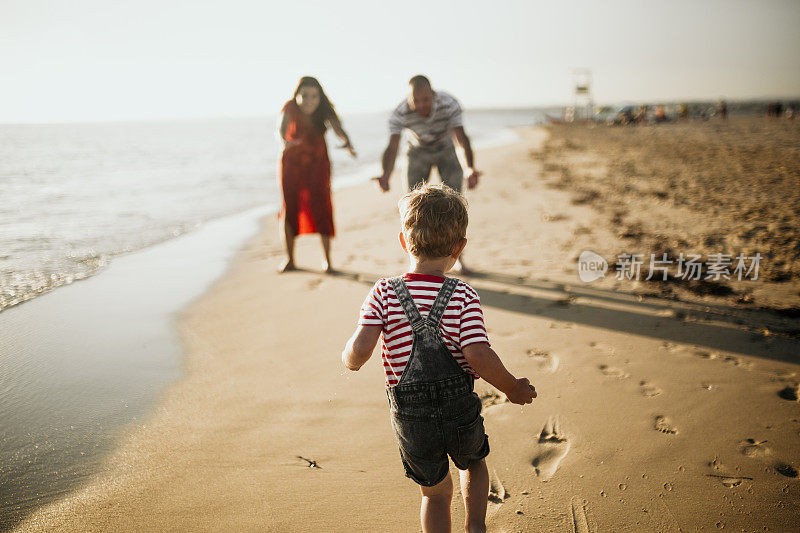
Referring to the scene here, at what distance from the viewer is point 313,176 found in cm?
469

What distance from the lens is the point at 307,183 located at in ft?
15.5

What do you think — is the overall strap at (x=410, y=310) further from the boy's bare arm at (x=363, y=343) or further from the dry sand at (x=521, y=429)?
the dry sand at (x=521, y=429)

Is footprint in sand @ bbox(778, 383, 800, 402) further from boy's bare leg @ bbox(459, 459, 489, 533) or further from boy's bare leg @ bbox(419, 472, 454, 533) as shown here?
boy's bare leg @ bbox(419, 472, 454, 533)

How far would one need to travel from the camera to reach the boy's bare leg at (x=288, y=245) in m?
4.77

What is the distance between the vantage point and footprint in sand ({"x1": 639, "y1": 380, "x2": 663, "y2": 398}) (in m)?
2.45

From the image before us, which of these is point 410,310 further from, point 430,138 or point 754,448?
point 430,138

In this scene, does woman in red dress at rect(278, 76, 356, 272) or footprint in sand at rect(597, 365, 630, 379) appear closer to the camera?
footprint in sand at rect(597, 365, 630, 379)

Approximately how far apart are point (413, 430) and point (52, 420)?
228 cm

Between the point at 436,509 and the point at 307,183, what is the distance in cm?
384

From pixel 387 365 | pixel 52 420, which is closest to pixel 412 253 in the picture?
pixel 387 365

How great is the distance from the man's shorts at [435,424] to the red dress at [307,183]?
352 centimetres

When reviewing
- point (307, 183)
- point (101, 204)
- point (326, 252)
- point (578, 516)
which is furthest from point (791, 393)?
point (101, 204)

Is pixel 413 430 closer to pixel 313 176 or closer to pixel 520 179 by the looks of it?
pixel 313 176

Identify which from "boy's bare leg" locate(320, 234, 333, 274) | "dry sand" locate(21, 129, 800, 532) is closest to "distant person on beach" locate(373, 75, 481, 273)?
"boy's bare leg" locate(320, 234, 333, 274)
